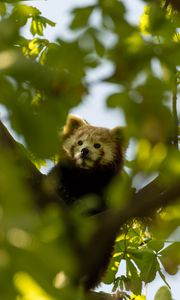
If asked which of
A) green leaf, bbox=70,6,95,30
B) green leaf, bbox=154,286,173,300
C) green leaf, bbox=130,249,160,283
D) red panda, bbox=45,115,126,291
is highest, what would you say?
red panda, bbox=45,115,126,291

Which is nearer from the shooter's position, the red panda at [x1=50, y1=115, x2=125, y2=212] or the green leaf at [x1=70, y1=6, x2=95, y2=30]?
the green leaf at [x1=70, y1=6, x2=95, y2=30]

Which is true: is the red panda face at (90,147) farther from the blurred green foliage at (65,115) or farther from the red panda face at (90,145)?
the blurred green foliage at (65,115)

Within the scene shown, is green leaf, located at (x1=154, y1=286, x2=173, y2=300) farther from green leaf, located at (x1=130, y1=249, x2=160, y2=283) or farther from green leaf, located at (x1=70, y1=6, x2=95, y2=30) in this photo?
green leaf, located at (x1=130, y1=249, x2=160, y2=283)

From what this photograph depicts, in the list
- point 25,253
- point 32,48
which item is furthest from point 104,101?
point 32,48

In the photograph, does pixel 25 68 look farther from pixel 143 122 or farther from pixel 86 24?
pixel 86 24

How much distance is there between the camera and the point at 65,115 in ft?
5.64

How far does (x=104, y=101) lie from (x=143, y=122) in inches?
5.8

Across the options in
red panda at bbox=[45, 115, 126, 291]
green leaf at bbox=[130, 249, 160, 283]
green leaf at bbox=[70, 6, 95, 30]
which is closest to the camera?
green leaf at bbox=[70, 6, 95, 30]

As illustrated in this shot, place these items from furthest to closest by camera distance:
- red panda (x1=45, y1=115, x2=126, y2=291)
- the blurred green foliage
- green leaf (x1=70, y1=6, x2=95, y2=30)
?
red panda (x1=45, y1=115, x2=126, y2=291)
green leaf (x1=70, y1=6, x2=95, y2=30)
the blurred green foliage

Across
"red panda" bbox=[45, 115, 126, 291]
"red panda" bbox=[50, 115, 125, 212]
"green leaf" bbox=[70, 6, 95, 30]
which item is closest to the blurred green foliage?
"green leaf" bbox=[70, 6, 95, 30]

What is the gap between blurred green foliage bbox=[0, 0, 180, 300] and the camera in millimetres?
1120

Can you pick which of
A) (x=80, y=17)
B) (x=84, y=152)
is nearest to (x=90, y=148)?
(x=84, y=152)

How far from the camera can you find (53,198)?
3371 mm

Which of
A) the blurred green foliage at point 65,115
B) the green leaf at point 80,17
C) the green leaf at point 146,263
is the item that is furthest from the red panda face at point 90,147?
the green leaf at point 80,17
